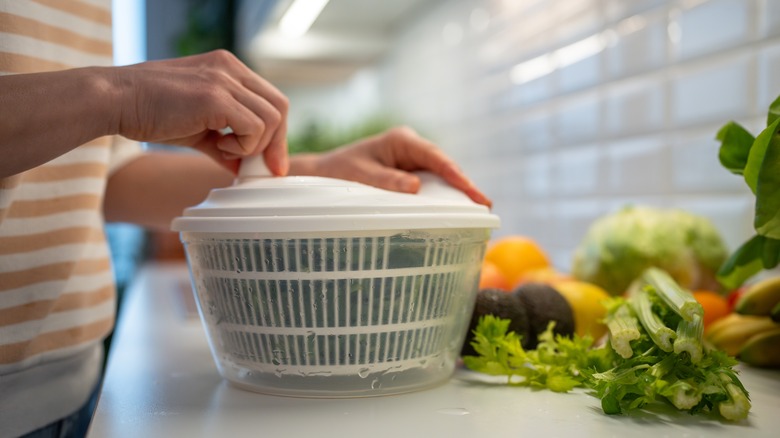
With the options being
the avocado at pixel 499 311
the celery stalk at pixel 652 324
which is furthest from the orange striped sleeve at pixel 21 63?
the celery stalk at pixel 652 324

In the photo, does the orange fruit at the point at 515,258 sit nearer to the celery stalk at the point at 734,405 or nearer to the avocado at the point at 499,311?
the avocado at the point at 499,311

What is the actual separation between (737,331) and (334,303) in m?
0.44

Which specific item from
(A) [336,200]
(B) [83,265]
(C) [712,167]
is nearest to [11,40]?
(B) [83,265]

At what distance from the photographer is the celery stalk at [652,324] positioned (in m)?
0.54

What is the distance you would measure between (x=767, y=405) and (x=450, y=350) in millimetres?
259

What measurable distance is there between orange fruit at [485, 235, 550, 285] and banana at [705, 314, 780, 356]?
35 cm

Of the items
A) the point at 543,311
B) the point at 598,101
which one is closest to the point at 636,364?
the point at 543,311

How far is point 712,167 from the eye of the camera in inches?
39.3

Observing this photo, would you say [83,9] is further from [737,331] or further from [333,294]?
[737,331]

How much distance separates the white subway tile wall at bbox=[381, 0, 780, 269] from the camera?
3.14ft

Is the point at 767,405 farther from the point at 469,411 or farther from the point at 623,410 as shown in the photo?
the point at 469,411

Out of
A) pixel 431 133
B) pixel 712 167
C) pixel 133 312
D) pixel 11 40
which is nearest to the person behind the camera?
pixel 11 40

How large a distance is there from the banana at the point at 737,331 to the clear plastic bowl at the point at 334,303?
305mm

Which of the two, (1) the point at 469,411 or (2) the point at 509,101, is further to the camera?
(2) the point at 509,101
